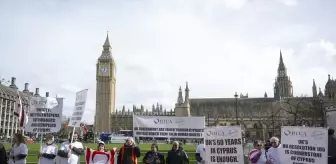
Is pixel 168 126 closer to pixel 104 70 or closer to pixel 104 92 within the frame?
pixel 104 92

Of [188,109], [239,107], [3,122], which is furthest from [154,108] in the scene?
[3,122]

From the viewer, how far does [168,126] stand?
12609 mm

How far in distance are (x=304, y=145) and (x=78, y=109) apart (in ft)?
24.7

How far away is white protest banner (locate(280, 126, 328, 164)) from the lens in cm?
837

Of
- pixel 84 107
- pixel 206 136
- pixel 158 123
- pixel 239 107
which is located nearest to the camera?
pixel 206 136

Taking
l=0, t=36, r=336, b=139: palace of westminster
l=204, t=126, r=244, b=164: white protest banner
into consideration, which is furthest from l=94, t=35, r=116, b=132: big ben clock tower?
l=204, t=126, r=244, b=164: white protest banner

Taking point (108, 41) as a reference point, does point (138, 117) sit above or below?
below

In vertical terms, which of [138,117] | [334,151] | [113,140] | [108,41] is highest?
[108,41]

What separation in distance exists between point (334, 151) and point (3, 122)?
304 feet

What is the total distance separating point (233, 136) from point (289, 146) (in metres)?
1.54

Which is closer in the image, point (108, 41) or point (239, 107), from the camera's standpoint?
point (239, 107)

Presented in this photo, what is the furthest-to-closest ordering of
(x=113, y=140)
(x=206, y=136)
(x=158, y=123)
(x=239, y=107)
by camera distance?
1. (x=239, y=107)
2. (x=113, y=140)
3. (x=158, y=123)
4. (x=206, y=136)

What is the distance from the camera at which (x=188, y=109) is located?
403ft

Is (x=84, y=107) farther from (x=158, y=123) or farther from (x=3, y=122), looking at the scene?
(x=3, y=122)
